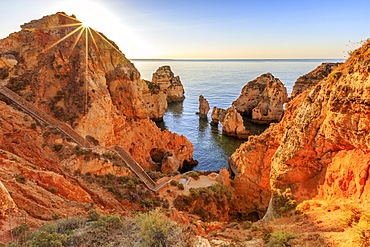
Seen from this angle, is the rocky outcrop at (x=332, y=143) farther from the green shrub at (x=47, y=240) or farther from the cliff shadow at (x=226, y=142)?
the cliff shadow at (x=226, y=142)

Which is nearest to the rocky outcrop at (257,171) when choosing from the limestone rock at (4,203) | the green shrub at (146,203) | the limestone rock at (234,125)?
the green shrub at (146,203)

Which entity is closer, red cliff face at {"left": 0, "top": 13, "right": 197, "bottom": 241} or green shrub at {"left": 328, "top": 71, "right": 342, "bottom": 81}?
red cliff face at {"left": 0, "top": 13, "right": 197, "bottom": 241}

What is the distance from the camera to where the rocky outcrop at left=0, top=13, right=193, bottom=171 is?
22219 mm

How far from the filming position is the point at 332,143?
11031 mm

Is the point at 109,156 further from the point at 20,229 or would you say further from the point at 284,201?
the point at 284,201

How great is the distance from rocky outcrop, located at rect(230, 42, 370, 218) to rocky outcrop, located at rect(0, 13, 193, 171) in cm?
1818

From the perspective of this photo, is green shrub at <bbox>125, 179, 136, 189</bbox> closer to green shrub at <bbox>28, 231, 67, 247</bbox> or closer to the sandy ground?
the sandy ground

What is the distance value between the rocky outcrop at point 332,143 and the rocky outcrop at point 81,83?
18.2 meters

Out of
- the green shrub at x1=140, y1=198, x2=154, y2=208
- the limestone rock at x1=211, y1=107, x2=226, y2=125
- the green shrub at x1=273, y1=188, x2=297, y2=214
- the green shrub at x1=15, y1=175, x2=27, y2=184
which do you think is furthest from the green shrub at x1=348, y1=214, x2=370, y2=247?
the limestone rock at x1=211, y1=107, x2=226, y2=125

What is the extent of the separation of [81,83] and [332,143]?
2311 cm

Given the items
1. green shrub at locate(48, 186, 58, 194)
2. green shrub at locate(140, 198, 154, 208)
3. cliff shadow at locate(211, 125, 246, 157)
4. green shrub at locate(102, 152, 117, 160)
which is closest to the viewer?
green shrub at locate(48, 186, 58, 194)

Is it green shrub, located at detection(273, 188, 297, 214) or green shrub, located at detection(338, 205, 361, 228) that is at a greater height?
green shrub, located at detection(338, 205, 361, 228)

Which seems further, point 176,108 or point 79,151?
point 176,108

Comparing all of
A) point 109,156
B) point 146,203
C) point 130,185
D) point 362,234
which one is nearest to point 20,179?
point 130,185
